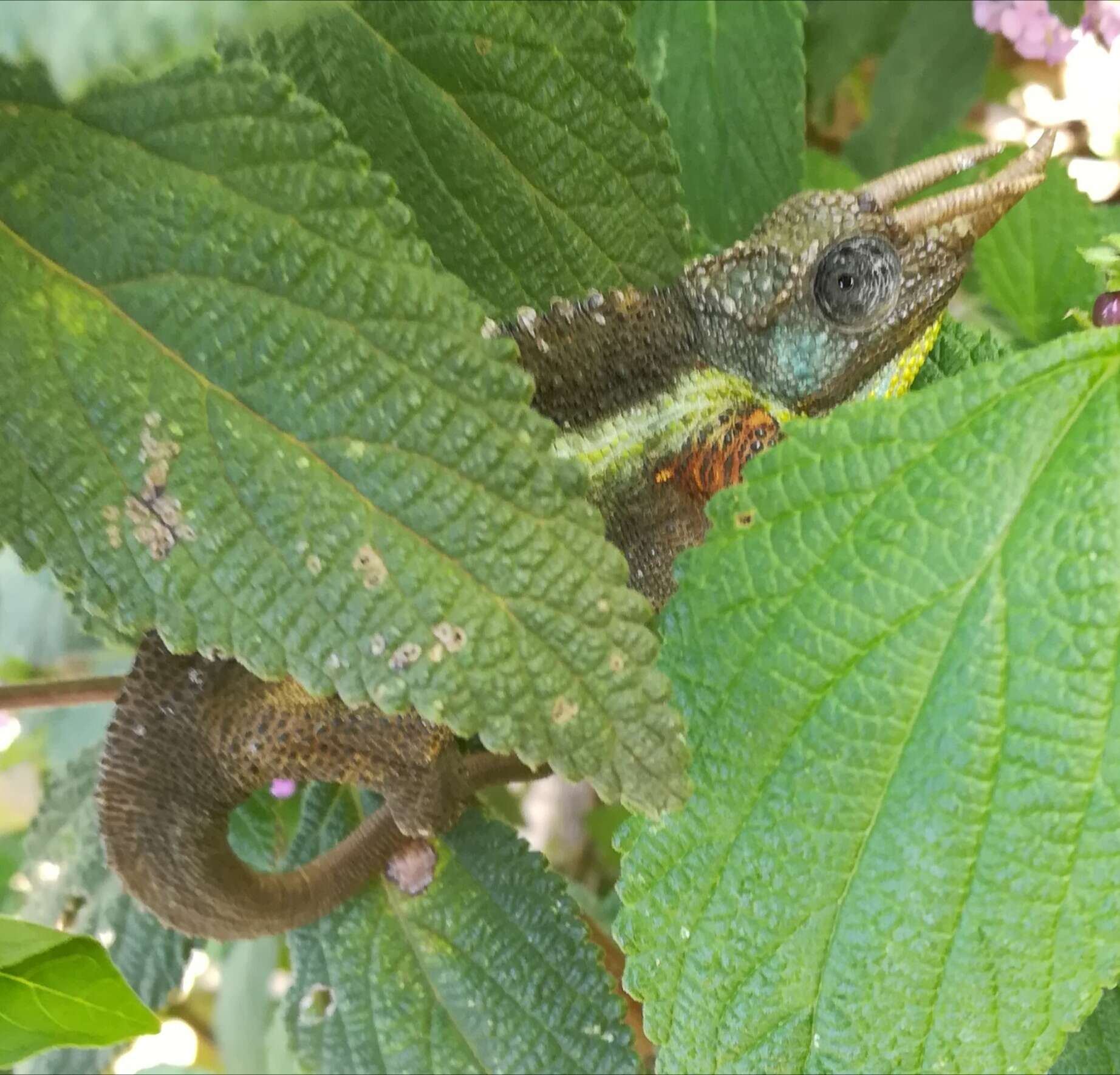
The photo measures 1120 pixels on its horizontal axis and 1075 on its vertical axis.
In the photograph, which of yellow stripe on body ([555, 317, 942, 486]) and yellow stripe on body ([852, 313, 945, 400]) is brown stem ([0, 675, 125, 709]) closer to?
yellow stripe on body ([555, 317, 942, 486])

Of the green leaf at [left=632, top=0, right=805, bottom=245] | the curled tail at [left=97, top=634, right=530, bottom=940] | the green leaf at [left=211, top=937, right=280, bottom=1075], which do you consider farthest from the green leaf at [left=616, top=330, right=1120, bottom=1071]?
the green leaf at [left=211, top=937, right=280, bottom=1075]

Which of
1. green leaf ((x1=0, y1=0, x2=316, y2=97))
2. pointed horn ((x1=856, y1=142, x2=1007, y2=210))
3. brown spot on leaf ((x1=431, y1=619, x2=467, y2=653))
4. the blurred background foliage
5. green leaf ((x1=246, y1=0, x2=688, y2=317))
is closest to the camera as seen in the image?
green leaf ((x1=0, y1=0, x2=316, y2=97))

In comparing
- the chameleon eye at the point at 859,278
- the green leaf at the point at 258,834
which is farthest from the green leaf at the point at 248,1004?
the chameleon eye at the point at 859,278

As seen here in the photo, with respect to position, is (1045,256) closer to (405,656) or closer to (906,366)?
(906,366)

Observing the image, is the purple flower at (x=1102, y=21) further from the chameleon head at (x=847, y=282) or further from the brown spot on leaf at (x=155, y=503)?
the brown spot on leaf at (x=155, y=503)

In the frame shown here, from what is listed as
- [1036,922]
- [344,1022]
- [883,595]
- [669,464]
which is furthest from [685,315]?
[344,1022]
